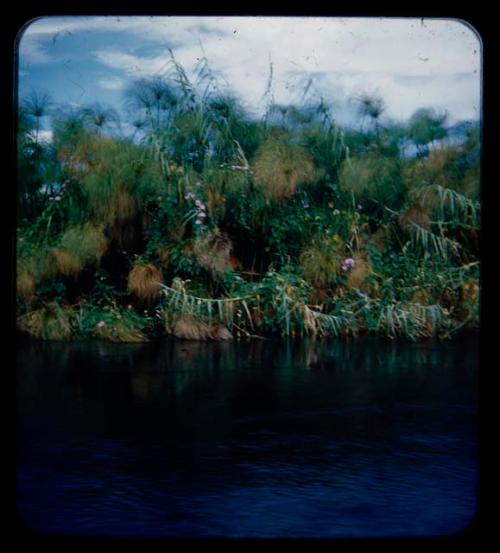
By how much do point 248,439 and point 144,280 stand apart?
42.9 inches

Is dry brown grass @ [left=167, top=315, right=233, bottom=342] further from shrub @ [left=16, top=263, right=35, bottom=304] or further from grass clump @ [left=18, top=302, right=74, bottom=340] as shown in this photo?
shrub @ [left=16, top=263, right=35, bottom=304]

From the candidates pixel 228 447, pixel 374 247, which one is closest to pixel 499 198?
pixel 228 447

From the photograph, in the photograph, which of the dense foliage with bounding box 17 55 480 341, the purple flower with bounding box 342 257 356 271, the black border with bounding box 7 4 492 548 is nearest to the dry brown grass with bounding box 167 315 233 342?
the dense foliage with bounding box 17 55 480 341

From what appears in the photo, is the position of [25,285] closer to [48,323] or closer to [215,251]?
[48,323]

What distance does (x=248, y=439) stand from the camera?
2646mm

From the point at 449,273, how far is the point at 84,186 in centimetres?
178

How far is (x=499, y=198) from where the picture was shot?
66.4 inches

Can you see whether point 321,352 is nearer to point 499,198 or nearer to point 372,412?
point 372,412

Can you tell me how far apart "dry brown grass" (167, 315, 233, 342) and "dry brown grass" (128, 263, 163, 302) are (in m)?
0.18

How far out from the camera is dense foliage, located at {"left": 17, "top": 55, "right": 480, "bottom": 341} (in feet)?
11.3

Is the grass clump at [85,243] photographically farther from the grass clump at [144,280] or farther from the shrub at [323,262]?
the shrub at [323,262]

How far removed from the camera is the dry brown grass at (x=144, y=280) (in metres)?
3.42

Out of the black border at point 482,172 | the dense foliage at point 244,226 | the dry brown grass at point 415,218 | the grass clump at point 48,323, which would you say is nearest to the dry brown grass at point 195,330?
the dense foliage at point 244,226

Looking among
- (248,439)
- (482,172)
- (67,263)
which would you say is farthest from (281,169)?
(482,172)
